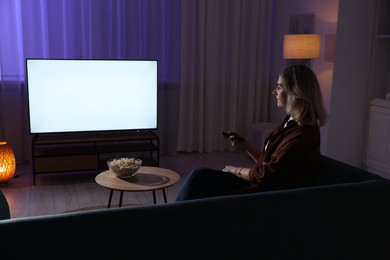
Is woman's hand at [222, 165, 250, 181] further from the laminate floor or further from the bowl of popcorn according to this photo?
the laminate floor

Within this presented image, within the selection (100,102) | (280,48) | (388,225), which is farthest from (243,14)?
(388,225)

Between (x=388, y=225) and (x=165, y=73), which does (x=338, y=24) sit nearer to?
(x=165, y=73)

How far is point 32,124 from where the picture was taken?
4.18 meters

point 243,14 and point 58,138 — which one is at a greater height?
point 243,14

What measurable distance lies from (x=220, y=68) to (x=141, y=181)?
109 inches

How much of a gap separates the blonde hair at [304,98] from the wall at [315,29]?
2.53 m

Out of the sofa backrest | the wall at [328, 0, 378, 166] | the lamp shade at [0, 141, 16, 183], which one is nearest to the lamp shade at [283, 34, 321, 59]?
the wall at [328, 0, 378, 166]

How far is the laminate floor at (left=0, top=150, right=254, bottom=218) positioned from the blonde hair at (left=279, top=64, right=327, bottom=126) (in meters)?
1.83

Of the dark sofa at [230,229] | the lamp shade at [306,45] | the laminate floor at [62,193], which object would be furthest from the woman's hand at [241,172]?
the lamp shade at [306,45]

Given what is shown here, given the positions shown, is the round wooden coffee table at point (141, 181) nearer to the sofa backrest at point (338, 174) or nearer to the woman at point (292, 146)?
the woman at point (292, 146)

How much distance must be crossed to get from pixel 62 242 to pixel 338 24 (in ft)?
12.8

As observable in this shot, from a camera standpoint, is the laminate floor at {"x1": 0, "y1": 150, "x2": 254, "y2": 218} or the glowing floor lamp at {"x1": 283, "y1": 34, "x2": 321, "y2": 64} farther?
the glowing floor lamp at {"x1": 283, "y1": 34, "x2": 321, "y2": 64}

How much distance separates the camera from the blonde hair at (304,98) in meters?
2.25

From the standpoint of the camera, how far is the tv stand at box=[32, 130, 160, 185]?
4184 mm
